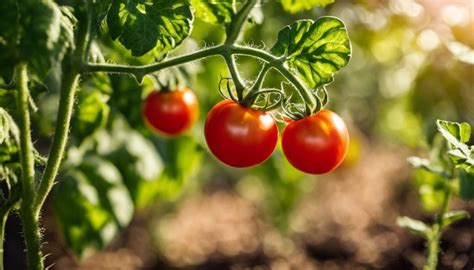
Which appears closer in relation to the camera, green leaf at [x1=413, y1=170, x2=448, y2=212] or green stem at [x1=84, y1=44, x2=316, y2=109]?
green stem at [x1=84, y1=44, x2=316, y2=109]

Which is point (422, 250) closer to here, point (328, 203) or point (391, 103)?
point (328, 203)

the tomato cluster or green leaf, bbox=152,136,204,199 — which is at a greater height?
the tomato cluster

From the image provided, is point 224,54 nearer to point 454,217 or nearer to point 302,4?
point 302,4

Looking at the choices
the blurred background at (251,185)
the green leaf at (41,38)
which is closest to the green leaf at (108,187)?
the blurred background at (251,185)

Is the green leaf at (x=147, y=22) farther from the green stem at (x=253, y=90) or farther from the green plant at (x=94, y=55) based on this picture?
the green stem at (x=253, y=90)

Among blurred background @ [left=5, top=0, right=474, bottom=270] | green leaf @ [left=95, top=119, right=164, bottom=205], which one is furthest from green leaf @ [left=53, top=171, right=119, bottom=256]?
green leaf @ [left=95, top=119, right=164, bottom=205]

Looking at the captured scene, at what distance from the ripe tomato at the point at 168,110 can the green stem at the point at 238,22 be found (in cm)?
51

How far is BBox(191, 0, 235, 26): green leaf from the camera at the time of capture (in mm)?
1597

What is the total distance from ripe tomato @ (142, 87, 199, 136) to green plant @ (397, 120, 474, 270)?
0.66 metres

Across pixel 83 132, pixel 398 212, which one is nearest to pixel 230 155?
pixel 83 132

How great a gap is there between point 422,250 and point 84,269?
1600 mm

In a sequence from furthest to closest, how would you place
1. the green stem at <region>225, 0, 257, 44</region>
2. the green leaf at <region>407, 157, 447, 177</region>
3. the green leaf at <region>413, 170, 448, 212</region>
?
the green leaf at <region>413, 170, 448, 212</region> < the green leaf at <region>407, 157, 447, 177</region> < the green stem at <region>225, 0, 257, 44</region>

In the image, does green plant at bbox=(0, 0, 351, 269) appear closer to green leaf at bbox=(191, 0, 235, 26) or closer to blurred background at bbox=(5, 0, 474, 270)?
green leaf at bbox=(191, 0, 235, 26)

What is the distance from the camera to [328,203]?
183 inches
